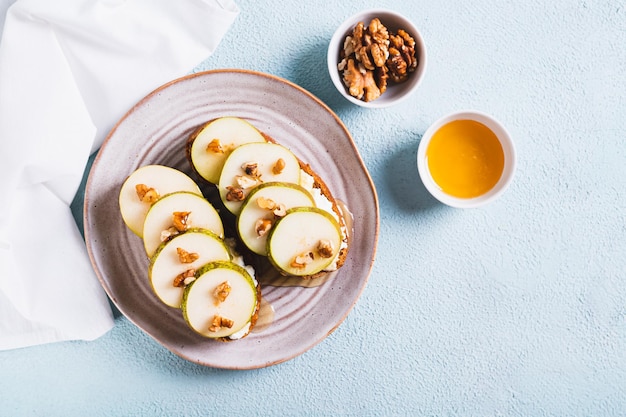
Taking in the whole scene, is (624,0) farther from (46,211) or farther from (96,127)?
(46,211)

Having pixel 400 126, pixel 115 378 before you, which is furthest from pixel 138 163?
pixel 400 126

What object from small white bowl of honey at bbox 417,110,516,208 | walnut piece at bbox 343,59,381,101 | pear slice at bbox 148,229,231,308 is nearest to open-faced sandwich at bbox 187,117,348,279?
pear slice at bbox 148,229,231,308

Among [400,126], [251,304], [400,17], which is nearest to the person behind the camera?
[251,304]

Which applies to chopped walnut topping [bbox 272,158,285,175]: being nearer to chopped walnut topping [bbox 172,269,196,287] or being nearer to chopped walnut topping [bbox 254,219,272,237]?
chopped walnut topping [bbox 254,219,272,237]

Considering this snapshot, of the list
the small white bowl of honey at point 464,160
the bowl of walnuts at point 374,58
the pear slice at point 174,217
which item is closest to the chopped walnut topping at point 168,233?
the pear slice at point 174,217

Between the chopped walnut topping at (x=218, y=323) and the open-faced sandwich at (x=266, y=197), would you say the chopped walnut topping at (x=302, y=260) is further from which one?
the chopped walnut topping at (x=218, y=323)

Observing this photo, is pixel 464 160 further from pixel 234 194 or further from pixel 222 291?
pixel 222 291

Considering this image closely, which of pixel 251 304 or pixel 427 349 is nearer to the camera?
pixel 251 304

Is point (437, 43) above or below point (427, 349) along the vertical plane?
above
